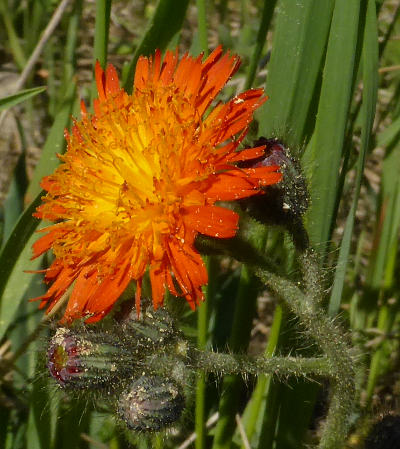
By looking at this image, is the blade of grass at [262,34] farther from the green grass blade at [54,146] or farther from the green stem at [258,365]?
the green stem at [258,365]

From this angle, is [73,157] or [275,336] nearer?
[73,157]

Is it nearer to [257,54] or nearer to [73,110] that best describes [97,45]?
[73,110]

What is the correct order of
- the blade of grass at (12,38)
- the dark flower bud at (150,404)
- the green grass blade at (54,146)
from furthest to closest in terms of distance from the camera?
the blade of grass at (12,38) → the green grass blade at (54,146) → the dark flower bud at (150,404)

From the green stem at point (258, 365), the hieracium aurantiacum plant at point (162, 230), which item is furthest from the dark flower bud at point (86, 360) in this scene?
the green stem at point (258, 365)

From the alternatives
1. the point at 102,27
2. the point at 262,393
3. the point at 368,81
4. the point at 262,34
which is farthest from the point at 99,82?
the point at 262,393

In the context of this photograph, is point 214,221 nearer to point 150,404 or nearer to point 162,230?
point 162,230

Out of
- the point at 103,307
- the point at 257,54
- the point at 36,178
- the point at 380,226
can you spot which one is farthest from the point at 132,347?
the point at 380,226

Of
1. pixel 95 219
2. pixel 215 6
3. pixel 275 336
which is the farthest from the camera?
pixel 215 6
